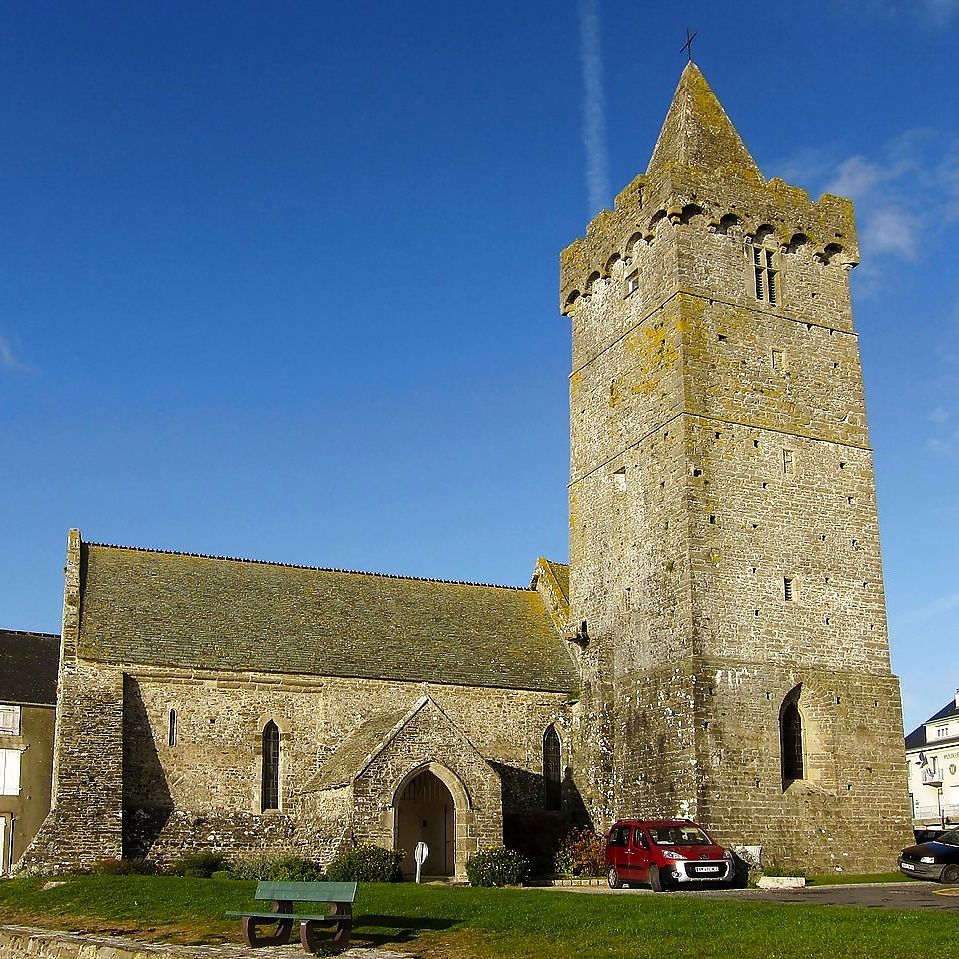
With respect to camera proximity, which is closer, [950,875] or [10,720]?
[950,875]

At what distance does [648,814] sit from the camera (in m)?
30.9

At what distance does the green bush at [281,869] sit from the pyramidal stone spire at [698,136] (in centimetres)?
2230

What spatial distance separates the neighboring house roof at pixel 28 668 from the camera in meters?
38.7

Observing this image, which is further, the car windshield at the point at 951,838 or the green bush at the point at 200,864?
A: the green bush at the point at 200,864

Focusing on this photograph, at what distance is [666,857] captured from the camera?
24.5 meters

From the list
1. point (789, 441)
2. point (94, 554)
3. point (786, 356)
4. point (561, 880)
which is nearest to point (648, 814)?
point (561, 880)

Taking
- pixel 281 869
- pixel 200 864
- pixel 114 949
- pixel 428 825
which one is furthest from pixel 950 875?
pixel 114 949

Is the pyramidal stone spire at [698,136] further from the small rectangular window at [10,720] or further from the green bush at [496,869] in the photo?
the small rectangular window at [10,720]

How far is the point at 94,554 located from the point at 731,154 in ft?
77.7

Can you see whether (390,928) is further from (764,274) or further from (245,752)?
(764,274)

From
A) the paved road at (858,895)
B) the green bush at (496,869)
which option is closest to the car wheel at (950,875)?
the paved road at (858,895)

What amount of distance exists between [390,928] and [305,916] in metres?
2.06

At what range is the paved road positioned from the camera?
1974 cm

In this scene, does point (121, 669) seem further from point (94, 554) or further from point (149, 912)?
point (149, 912)
